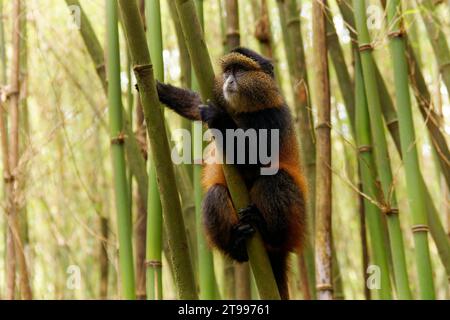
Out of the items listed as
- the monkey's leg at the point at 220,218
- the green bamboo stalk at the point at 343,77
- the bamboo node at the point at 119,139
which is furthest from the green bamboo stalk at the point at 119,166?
the green bamboo stalk at the point at 343,77

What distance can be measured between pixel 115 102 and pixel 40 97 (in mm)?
3228

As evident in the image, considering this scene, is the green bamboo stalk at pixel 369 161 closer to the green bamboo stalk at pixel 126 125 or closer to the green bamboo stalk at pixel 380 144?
the green bamboo stalk at pixel 380 144

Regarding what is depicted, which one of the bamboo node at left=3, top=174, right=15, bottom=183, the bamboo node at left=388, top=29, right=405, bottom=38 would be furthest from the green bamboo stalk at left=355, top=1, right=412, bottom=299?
the bamboo node at left=3, top=174, right=15, bottom=183

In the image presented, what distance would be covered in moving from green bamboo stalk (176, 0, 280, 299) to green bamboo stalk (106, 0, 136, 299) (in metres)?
0.71

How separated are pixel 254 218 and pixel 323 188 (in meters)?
0.55

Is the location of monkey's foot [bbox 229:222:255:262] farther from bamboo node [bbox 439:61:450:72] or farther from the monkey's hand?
bamboo node [bbox 439:61:450:72]

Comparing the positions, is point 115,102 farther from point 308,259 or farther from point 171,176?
point 308,259

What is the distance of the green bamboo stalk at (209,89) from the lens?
9.68ft

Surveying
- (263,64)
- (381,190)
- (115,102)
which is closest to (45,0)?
(263,64)

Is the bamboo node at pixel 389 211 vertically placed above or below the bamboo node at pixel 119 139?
below

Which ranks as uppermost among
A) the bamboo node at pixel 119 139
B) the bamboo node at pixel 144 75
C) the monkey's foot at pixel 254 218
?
the bamboo node at pixel 119 139

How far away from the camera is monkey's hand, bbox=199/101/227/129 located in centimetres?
362

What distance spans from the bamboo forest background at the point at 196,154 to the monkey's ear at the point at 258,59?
0.96 ft
